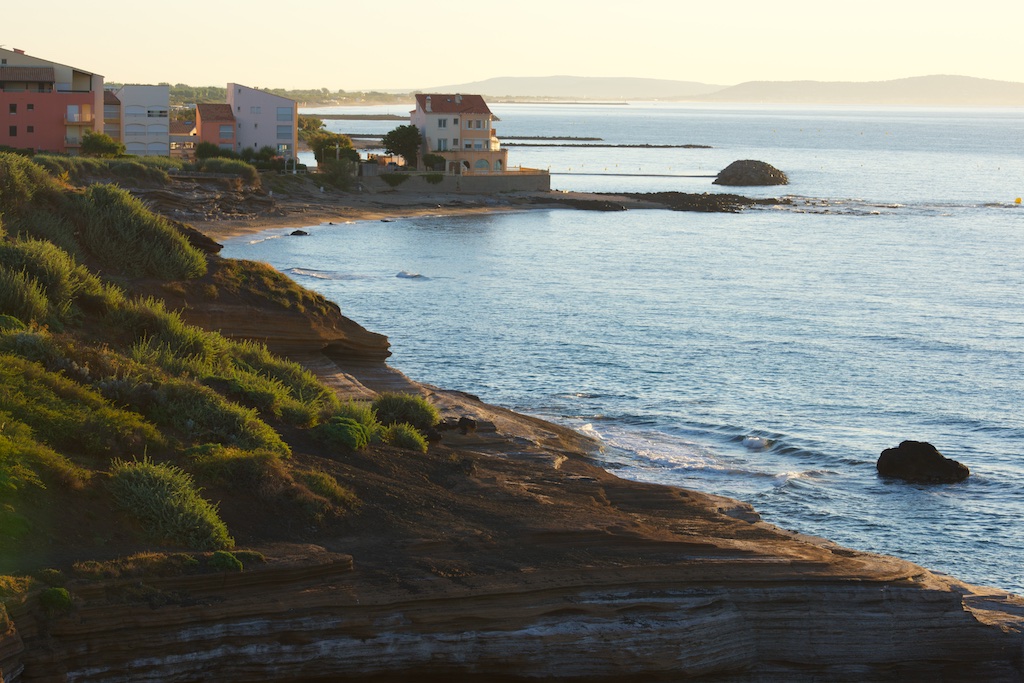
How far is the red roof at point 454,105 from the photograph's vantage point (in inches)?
4616

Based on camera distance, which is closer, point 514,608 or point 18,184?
point 514,608

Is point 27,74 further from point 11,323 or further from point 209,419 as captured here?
point 209,419

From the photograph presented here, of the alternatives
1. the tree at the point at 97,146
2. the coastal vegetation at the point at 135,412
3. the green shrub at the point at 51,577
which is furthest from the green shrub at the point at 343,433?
the tree at the point at 97,146

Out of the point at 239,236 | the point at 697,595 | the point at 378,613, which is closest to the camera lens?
the point at 378,613

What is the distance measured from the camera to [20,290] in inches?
755

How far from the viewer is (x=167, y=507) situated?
1448 centimetres

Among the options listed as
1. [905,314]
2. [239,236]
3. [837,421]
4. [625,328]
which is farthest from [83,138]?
[837,421]

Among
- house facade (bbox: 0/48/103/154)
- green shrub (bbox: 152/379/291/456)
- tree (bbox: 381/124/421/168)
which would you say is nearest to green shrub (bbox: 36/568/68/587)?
green shrub (bbox: 152/379/291/456)

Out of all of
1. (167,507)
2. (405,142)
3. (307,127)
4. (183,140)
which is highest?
(307,127)

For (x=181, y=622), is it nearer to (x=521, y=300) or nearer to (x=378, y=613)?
(x=378, y=613)

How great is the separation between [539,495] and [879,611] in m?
5.88

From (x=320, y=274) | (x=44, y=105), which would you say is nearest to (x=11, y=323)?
(x=320, y=274)

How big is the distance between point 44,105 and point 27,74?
419 centimetres

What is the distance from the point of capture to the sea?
27.2 m
